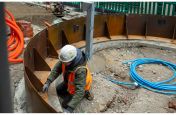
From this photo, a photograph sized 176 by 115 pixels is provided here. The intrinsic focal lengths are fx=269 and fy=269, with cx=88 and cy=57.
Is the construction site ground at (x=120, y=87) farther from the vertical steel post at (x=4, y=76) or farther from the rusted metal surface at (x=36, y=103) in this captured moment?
the vertical steel post at (x=4, y=76)

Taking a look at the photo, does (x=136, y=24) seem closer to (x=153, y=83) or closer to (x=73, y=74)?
(x=153, y=83)

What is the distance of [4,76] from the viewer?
124 centimetres

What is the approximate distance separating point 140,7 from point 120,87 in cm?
639

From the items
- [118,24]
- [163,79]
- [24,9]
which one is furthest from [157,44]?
[24,9]

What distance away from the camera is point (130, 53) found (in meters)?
8.09

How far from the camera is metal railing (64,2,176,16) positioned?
10.8 meters

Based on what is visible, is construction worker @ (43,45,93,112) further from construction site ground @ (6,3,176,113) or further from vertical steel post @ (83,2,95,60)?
vertical steel post @ (83,2,95,60)

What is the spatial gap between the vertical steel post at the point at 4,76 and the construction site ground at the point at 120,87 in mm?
3553

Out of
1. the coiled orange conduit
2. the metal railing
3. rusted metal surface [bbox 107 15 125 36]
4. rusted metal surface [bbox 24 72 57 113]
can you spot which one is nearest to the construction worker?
rusted metal surface [bbox 24 72 57 113]

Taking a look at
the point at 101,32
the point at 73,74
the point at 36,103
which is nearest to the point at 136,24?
the point at 101,32

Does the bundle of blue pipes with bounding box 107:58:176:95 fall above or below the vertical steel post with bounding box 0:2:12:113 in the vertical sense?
below

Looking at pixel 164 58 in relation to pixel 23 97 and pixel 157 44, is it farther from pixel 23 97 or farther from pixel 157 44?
pixel 23 97

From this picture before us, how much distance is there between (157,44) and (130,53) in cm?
107

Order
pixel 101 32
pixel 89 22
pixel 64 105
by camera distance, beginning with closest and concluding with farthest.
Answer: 1. pixel 64 105
2. pixel 89 22
3. pixel 101 32
